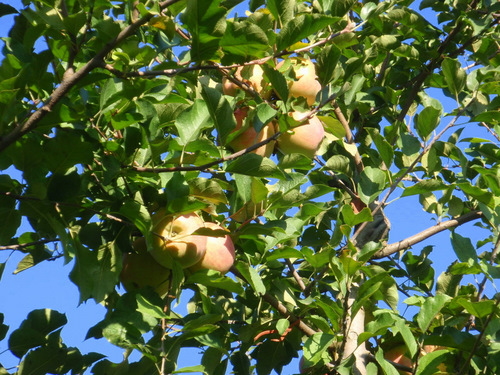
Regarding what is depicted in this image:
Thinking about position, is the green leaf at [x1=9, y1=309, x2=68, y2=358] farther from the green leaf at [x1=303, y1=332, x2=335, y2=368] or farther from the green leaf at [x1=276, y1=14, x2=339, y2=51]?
the green leaf at [x1=276, y1=14, x2=339, y2=51]

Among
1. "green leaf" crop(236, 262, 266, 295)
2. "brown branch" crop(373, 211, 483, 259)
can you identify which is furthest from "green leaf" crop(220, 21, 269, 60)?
"brown branch" crop(373, 211, 483, 259)

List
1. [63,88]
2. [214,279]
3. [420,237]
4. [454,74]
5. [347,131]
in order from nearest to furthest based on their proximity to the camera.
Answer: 1. [63,88]
2. [214,279]
3. [454,74]
4. [420,237]
5. [347,131]

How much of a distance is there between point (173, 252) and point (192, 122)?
272 mm

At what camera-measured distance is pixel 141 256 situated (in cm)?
143

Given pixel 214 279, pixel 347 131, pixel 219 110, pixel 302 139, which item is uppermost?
pixel 347 131

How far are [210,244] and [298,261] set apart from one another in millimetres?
978

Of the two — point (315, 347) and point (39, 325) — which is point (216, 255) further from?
point (39, 325)

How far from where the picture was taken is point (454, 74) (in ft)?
5.95

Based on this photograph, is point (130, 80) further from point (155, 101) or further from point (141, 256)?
point (141, 256)

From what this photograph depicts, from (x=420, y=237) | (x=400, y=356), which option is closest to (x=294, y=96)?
(x=420, y=237)

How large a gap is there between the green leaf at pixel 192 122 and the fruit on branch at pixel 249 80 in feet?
0.76

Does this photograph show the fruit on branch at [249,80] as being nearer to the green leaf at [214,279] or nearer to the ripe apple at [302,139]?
the ripe apple at [302,139]

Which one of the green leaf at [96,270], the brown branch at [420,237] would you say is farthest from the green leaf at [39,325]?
the brown branch at [420,237]

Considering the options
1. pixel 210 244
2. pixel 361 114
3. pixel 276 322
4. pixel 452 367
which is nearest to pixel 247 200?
pixel 210 244
